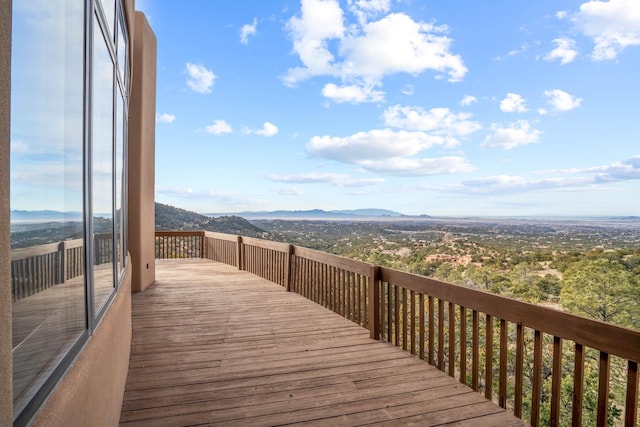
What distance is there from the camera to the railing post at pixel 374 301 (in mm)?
4113

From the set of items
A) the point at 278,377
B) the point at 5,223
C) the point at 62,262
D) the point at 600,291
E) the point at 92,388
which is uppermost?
the point at 5,223

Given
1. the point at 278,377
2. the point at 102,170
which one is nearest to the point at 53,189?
the point at 102,170

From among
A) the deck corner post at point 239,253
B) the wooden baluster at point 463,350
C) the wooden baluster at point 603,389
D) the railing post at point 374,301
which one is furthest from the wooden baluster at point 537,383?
the deck corner post at point 239,253

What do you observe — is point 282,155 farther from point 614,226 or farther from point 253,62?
point 614,226

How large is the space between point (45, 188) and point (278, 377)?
2572 mm

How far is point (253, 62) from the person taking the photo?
22.6m

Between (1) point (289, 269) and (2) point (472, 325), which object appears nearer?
(2) point (472, 325)

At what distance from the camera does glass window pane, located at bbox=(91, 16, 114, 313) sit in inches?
70.6

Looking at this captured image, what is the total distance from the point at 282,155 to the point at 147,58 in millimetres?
25299

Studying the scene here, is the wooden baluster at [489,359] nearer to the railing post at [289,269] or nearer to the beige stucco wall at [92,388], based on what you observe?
the beige stucco wall at [92,388]

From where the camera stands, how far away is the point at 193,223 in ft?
42.2

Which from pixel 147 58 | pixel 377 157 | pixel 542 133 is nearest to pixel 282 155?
pixel 377 157

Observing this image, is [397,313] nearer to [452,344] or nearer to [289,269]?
[452,344]

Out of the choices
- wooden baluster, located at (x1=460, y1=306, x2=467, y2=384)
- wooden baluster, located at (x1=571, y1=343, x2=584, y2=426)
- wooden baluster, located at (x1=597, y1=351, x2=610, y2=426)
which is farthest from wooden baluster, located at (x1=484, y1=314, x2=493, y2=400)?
wooden baluster, located at (x1=597, y1=351, x2=610, y2=426)
